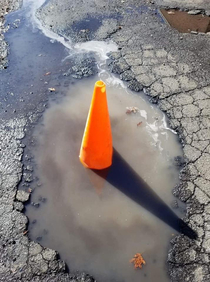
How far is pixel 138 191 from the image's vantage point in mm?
3252

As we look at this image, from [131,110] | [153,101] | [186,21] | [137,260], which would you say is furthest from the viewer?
[186,21]

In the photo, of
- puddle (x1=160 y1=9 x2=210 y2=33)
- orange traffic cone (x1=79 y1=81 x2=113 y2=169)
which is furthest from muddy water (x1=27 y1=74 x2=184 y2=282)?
puddle (x1=160 y1=9 x2=210 y2=33)

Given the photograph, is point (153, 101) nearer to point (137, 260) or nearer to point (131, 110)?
point (131, 110)

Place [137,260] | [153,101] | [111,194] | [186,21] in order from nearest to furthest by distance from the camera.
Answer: [137,260] < [111,194] < [153,101] < [186,21]

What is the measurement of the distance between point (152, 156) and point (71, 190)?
41.8 inches

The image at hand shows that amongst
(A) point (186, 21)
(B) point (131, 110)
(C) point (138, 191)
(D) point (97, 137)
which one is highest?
(A) point (186, 21)

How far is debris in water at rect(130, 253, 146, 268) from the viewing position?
2717 millimetres

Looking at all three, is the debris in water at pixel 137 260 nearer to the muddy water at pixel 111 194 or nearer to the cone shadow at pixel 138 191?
the muddy water at pixel 111 194

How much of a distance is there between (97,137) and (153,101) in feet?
4.29

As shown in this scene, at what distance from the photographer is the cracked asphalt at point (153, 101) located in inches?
106

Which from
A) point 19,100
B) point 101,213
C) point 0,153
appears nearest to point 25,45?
point 19,100

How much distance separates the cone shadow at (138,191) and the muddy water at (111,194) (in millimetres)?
11

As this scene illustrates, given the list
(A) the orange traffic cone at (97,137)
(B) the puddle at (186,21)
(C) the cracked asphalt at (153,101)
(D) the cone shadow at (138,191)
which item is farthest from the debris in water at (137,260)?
(B) the puddle at (186,21)

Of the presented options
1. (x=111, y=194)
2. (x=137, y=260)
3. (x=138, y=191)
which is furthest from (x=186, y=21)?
(x=137, y=260)
